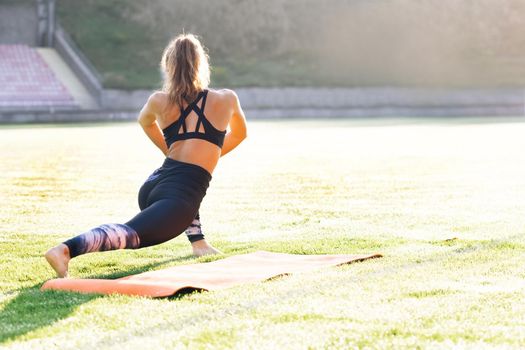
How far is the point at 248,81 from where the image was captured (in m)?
48.8

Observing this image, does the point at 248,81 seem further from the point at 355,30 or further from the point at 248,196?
the point at 248,196

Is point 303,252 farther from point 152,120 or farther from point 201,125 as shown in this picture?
point 152,120

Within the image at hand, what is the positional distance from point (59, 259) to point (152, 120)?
154 cm

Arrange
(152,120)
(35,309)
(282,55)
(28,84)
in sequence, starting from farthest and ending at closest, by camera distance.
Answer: (282,55) → (28,84) → (152,120) → (35,309)

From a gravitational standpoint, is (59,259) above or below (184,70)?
below

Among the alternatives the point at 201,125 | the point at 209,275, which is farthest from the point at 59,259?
the point at 201,125

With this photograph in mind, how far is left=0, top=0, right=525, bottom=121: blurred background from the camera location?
45.9 meters

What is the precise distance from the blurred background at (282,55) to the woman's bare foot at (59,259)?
36.6 meters

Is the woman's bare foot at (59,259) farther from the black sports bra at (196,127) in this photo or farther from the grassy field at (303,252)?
the black sports bra at (196,127)

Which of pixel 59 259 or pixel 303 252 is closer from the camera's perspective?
pixel 59 259

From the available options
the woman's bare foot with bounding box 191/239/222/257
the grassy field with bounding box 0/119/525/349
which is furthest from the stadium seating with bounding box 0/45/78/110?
the woman's bare foot with bounding box 191/239/222/257

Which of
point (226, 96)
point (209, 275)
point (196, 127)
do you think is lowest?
point (209, 275)

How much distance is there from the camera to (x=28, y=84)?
45531 mm

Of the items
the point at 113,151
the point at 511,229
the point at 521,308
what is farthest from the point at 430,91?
the point at 521,308
